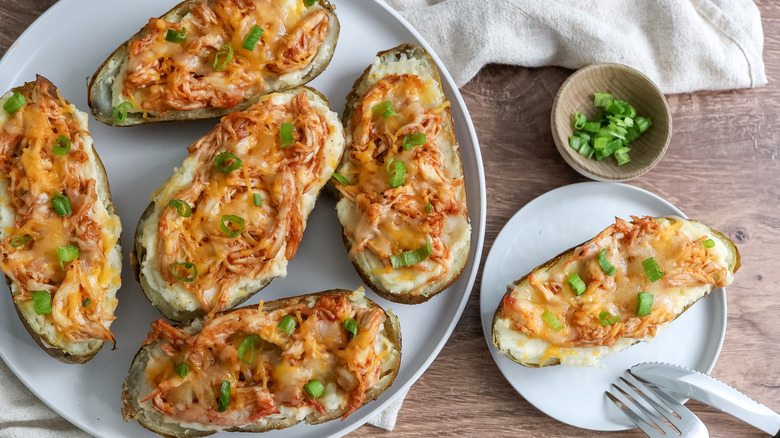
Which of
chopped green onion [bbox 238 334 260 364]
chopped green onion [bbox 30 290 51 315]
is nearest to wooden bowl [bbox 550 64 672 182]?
chopped green onion [bbox 238 334 260 364]

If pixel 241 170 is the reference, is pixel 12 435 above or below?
below

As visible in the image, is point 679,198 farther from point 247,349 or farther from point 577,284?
point 247,349

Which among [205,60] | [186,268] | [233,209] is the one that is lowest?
[186,268]

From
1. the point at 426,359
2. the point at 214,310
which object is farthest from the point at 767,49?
the point at 214,310

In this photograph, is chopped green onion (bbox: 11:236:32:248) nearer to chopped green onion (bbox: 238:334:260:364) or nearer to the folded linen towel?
chopped green onion (bbox: 238:334:260:364)

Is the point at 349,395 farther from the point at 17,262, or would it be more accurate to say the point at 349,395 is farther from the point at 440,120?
the point at 17,262

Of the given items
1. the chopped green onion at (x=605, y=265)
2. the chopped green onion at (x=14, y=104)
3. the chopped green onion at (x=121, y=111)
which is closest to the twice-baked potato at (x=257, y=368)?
the chopped green onion at (x=121, y=111)

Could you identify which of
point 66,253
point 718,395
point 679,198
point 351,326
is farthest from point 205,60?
point 718,395
